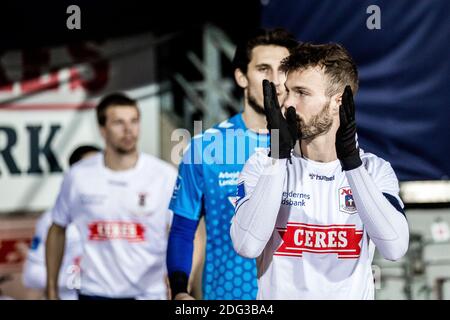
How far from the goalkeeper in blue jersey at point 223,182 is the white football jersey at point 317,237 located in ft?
3.21

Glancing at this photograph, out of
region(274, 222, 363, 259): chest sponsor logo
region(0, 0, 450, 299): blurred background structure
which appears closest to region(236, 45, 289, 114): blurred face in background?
region(274, 222, 363, 259): chest sponsor logo

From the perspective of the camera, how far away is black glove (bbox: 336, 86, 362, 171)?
10.7ft

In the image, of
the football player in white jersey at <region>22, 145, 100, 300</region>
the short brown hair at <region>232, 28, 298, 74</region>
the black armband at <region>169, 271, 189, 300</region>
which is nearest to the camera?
the black armband at <region>169, 271, 189, 300</region>

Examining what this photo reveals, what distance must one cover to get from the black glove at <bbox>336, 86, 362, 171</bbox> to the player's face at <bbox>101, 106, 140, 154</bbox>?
3.65 m

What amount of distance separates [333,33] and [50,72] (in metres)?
4.99

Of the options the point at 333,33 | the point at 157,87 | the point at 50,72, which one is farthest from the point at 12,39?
the point at 333,33

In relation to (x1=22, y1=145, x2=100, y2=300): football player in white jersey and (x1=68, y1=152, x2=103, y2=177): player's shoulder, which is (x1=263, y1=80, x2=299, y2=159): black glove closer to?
(x1=68, y1=152, x2=103, y2=177): player's shoulder

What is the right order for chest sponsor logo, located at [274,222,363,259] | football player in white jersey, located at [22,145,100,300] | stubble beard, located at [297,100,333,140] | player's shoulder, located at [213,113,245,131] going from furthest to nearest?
football player in white jersey, located at [22,145,100,300], player's shoulder, located at [213,113,245,131], chest sponsor logo, located at [274,222,363,259], stubble beard, located at [297,100,333,140]

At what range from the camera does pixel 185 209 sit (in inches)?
183

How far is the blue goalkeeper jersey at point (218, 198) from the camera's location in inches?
183

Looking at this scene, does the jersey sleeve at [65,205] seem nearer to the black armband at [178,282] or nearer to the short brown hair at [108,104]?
the short brown hair at [108,104]

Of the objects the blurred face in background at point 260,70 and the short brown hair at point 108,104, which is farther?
the short brown hair at point 108,104

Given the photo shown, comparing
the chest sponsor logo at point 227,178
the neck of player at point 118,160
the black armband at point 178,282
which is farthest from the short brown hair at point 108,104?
the black armband at point 178,282

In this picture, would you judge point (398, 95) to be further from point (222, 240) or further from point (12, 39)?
point (12, 39)
